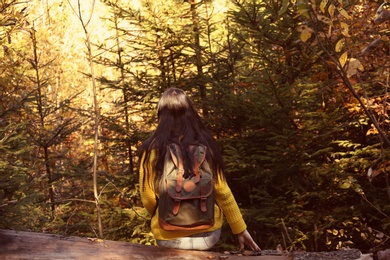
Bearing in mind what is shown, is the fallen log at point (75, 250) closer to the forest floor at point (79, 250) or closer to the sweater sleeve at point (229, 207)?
the forest floor at point (79, 250)

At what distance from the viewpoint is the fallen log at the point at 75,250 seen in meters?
2.22

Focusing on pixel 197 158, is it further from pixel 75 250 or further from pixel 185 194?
pixel 75 250

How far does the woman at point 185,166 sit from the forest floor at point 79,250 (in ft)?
2.10

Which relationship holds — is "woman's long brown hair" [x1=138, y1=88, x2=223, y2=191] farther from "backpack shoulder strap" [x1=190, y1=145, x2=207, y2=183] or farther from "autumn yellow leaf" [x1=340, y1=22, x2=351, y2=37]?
"autumn yellow leaf" [x1=340, y1=22, x2=351, y2=37]

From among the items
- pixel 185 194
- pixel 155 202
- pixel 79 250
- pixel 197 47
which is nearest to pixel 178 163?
pixel 185 194

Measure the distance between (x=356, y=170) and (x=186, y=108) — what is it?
539 cm

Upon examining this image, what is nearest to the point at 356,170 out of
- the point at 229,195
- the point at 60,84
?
the point at 229,195

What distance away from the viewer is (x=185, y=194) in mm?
3137

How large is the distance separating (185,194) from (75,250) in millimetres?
971

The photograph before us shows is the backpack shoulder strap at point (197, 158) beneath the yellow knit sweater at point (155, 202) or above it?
above

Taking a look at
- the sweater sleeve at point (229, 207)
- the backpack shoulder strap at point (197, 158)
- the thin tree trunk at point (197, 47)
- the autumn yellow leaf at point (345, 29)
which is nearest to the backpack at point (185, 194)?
the backpack shoulder strap at point (197, 158)

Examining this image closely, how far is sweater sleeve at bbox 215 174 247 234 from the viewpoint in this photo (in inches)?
129

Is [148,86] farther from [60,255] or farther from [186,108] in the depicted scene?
[60,255]

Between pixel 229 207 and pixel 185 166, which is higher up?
pixel 185 166
